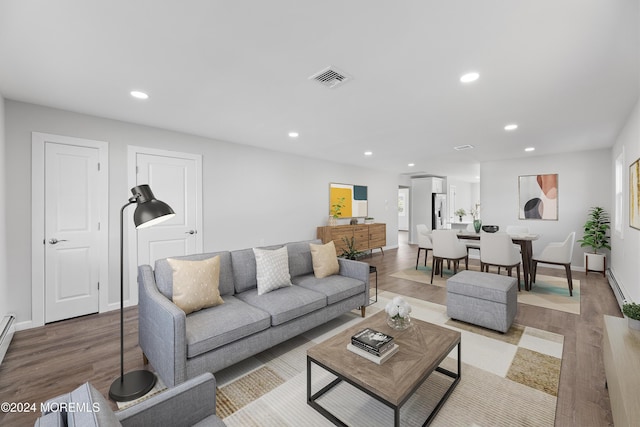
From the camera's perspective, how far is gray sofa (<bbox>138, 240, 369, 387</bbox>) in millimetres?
1923

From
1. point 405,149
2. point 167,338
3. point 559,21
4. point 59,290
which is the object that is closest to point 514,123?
point 405,149

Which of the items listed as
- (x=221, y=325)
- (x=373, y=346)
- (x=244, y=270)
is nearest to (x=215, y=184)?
(x=244, y=270)

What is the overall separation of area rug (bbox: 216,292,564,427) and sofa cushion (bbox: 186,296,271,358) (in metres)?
0.36

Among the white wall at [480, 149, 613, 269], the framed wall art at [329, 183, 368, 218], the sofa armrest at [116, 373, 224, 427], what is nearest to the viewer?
the sofa armrest at [116, 373, 224, 427]

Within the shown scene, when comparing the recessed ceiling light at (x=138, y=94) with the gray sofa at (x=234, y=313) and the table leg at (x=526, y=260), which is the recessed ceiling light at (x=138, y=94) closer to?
the gray sofa at (x=234, y=313)

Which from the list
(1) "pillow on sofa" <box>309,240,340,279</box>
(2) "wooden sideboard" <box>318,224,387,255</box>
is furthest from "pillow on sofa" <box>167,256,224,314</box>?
(2) "wooden sideboard" <box>318,224,387,255</box>

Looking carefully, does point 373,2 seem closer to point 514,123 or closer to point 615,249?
point 514,123

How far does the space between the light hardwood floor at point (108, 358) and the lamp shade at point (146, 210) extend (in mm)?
1297

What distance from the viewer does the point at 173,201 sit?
13.8ft

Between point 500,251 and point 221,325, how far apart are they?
4071 mm

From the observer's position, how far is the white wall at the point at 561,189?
5594 mm

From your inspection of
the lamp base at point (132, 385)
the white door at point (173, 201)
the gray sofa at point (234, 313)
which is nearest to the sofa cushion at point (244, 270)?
the gray sofa at point (234, 313)

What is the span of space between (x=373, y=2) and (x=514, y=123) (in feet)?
10.7

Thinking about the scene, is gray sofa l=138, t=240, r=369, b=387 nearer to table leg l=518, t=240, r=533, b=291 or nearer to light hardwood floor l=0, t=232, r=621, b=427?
light hardwood floor l=0, t=232, r=621, b=427
